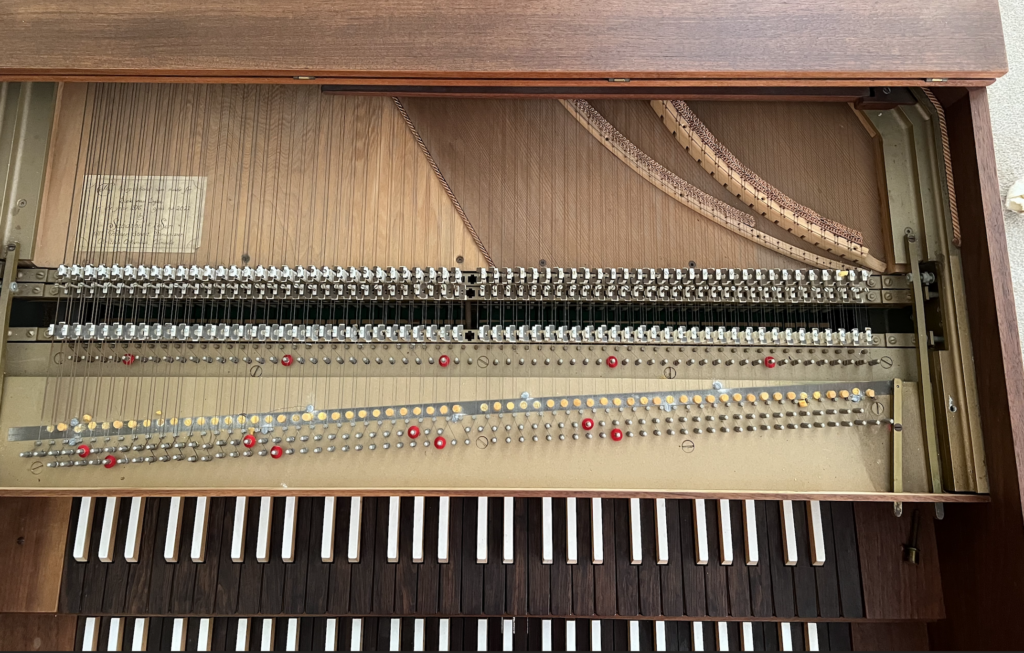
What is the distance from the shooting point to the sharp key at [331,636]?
2381 millimetres

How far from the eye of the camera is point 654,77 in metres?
1.91

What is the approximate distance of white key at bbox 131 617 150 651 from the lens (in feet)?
7.73

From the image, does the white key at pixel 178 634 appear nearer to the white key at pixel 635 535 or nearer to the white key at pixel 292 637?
the white key at pixel 292 637

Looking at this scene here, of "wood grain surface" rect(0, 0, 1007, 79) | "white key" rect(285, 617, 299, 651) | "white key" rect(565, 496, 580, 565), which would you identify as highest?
"wood grain surface" rect(0, 0, 1007, 79)

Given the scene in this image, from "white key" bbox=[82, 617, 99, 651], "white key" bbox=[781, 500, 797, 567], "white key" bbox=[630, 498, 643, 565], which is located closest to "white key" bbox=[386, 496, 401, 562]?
"white key" bbox=[630, 498, 643, 565]

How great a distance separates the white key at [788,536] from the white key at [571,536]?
72 cm

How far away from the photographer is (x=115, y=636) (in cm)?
235

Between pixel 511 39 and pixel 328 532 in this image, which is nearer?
pixel 511 39

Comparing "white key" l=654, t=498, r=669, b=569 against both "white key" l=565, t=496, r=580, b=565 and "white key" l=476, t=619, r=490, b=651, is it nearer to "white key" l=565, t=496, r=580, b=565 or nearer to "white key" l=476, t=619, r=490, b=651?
"white key" l=565, t=496, r=580, b=565

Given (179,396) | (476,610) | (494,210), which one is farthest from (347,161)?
(476,610)

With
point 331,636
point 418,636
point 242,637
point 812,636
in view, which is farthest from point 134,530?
point 812,636

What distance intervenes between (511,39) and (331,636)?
207 centimetres

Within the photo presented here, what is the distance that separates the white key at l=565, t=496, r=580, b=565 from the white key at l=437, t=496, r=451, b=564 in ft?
1.37

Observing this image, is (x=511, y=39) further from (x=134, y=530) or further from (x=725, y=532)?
(x=134, y=530)
